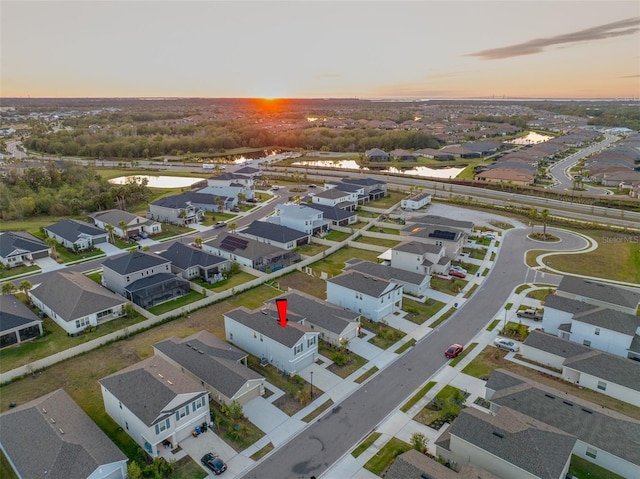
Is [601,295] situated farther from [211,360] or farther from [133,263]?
[133,263]

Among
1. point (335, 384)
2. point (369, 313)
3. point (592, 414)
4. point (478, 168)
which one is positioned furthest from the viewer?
point (478, 168)

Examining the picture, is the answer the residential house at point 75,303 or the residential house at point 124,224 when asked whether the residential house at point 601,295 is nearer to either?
the residential house at point 75,303

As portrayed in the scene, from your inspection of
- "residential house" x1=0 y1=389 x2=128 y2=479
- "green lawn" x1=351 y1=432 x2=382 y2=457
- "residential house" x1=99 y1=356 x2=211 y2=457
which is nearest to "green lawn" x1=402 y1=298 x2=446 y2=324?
"green lawn" x1=351 y1=432 x2=382 y2=457

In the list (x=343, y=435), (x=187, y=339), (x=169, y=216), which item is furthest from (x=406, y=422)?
(x=169, y=216)

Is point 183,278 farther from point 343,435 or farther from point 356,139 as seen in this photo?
point 356,139

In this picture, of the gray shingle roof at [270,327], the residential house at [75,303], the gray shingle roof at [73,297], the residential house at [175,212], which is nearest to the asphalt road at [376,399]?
the gray shingle roof at [270,327]

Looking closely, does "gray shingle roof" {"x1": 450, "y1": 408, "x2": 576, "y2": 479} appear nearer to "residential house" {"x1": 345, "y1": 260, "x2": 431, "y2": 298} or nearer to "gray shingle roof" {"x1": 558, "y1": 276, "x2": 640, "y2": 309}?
"gray shingle roof" {"x1": 558, "y1": 276, "x2": 640, "y2": 309}

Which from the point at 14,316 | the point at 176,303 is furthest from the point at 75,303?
the point at 176,303
